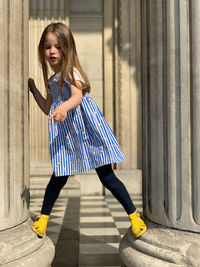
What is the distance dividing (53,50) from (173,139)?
0.88 m

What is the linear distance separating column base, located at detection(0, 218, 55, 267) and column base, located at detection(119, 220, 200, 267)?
482 millimetres

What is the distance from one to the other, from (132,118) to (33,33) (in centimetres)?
270

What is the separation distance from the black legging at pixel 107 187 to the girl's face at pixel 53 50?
712mm

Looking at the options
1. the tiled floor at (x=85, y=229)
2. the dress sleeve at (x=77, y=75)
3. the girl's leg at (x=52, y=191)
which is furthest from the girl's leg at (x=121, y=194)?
the tiled floor at (x=85, y=229)

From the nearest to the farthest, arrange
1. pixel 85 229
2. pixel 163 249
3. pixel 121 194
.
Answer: pixel 163 249
pixel 121 194
pixel 85 229

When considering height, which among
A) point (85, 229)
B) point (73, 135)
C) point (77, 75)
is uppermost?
point (77, 75)

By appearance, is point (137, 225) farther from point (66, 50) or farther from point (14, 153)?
point (66, 50)

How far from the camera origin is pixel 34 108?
664 centimetres

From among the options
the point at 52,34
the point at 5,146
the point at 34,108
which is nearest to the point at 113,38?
the point at 34,108

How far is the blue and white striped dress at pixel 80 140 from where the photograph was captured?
1.94 meters

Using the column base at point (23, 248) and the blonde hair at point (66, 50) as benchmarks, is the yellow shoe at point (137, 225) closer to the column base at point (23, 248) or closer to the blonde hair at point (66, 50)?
the column base at point (23, 248)

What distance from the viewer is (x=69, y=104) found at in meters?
1.80

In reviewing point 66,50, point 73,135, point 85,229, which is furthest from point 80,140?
point 85,229

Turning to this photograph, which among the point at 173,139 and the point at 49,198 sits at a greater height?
the point at 173,139
